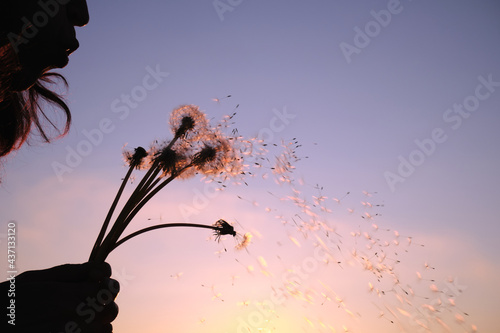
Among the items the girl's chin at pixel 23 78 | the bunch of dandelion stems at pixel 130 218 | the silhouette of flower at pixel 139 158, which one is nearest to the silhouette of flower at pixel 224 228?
the bunch of dandelion stems at pixel 130 218

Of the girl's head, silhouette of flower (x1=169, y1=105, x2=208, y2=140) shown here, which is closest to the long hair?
the girl's head

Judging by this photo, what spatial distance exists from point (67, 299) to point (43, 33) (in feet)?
6.63

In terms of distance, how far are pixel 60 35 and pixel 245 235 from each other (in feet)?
12.6

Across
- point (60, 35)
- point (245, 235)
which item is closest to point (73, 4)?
point (60, 35)

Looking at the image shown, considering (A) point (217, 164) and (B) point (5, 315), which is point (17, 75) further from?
(A) point (217, 164)

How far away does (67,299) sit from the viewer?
9.25 feet

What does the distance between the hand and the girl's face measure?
1574mm

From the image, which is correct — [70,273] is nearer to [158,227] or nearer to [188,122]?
[158,227]

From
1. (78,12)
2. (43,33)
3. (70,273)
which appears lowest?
(70,273)

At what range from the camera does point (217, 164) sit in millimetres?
5629

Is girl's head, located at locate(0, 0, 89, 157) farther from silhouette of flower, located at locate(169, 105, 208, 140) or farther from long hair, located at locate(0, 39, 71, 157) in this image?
silhouette of flower, located at locate(169, 105, 208, 140)

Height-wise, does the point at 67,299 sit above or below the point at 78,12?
below

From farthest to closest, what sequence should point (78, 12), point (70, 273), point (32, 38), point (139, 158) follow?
point (139, 158), point (70, 273), point (78, 12), point (32, 38)

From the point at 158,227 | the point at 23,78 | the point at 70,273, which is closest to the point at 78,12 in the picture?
the point at 23,78
